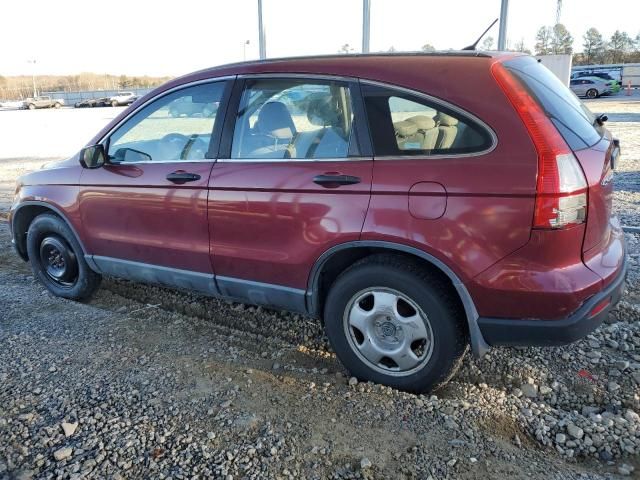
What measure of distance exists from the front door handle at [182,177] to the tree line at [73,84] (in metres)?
85.5

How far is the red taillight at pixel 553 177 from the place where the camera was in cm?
→ 252

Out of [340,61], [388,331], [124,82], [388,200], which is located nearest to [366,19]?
[340,61]

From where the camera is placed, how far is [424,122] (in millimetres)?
2873

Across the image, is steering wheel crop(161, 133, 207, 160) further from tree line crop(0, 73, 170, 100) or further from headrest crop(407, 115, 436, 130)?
tree line crop(0, 73, 170, 100)

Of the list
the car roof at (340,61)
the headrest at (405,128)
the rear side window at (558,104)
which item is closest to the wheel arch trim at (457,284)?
the headrest at (405,128)

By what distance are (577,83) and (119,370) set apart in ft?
133

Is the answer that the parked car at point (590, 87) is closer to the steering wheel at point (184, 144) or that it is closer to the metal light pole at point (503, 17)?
the metal light pole at point (503, 17)

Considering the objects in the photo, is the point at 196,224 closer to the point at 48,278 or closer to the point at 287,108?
the point at 287,108

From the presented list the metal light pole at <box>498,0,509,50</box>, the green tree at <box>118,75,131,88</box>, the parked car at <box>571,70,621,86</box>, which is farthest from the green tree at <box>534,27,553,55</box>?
the green tree at <box>118,75,131,88</box>

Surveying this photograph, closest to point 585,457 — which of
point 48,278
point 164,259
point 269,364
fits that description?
point 269,364

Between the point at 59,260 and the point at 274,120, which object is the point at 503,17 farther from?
the point at 59,260

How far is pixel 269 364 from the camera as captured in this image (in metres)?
3.48

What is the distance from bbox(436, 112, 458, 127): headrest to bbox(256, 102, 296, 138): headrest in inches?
39.0

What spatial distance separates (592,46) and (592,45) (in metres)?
0.13
